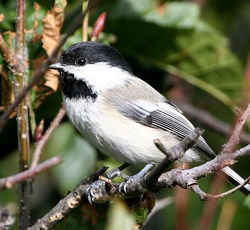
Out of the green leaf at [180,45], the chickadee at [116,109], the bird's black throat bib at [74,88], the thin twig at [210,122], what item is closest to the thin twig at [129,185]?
the chickadee at [116,109]

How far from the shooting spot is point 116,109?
2547 millimetres

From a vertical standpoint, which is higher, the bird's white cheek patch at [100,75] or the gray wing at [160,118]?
the bird's white cheek patch at [100,75]

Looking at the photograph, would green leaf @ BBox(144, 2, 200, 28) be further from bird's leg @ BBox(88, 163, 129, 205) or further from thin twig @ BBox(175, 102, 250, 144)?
bird's leg @ BBox(88, 163, 129, 205)

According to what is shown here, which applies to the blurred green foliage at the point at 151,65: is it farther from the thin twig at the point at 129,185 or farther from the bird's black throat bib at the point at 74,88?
the thin twig at the point at 129,185

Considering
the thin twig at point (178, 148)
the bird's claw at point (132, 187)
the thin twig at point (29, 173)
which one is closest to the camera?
the thin twig at point (29, 173)

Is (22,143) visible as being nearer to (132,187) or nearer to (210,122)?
(132,187)

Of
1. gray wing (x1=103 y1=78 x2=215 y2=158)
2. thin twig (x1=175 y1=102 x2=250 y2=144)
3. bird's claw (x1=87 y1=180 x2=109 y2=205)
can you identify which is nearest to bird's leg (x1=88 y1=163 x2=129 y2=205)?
bird's claw (x1=87 y1=180 x2=109 y2=205)

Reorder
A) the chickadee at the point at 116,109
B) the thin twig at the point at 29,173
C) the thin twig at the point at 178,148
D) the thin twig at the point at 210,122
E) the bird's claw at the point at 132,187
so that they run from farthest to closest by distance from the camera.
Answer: the thin twig at the point at 210,122 < the chickadee at the point at 116,109 < the bird's claw at the point at 132,187 < the thin twig at the point at 178,148 < the thin twig at the point at 29,173

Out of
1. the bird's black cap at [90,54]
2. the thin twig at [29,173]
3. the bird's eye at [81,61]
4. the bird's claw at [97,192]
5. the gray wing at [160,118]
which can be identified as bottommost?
the bird's claw at [97,192]

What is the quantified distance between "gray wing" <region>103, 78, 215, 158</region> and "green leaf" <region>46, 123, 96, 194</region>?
0.57 metres

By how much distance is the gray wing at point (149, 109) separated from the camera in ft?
8.50

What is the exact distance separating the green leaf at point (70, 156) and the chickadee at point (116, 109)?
561 millimetres

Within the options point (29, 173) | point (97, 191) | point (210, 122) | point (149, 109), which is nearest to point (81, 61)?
point (149, 109)

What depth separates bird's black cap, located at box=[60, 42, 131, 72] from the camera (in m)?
2.54
